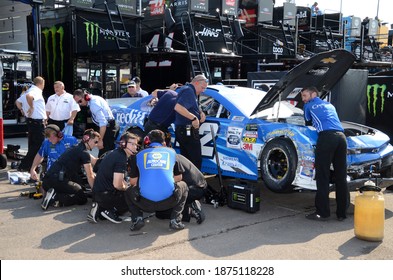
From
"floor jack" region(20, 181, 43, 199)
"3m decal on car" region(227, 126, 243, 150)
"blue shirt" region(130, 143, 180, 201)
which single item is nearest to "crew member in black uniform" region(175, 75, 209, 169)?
"3m decal on car" region(227, 126, 243, 150)

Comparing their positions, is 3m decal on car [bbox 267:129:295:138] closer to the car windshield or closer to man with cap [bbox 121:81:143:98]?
the car windshield

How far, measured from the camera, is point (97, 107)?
796cm

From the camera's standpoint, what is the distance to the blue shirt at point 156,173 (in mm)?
5184

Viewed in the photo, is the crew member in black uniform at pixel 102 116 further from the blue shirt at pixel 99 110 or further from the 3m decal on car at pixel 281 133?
the 3m decal on car at pixel 281 133

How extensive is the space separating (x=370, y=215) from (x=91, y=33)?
461 inches

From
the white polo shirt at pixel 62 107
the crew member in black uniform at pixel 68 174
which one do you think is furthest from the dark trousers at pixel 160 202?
the white polo shirt at pixel 62 107

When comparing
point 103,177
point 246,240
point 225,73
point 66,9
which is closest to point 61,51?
point 66,9

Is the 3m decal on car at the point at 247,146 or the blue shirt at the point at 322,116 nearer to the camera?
the blue shirt at the point at 322,116

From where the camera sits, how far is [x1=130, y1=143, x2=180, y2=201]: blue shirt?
5.18 metres

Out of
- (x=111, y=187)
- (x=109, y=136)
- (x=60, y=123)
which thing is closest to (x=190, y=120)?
(x=111, y=187)

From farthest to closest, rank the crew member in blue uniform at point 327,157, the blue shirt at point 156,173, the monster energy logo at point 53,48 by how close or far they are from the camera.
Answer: the monster energy logo at point 53,48
the crew member in blue uniform at point 327,157
the blue shirt at point 156,173

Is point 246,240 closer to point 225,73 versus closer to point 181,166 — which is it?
point 181,166

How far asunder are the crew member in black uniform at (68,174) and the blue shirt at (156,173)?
4.15 ft

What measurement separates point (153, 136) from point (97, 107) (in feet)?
9.78
